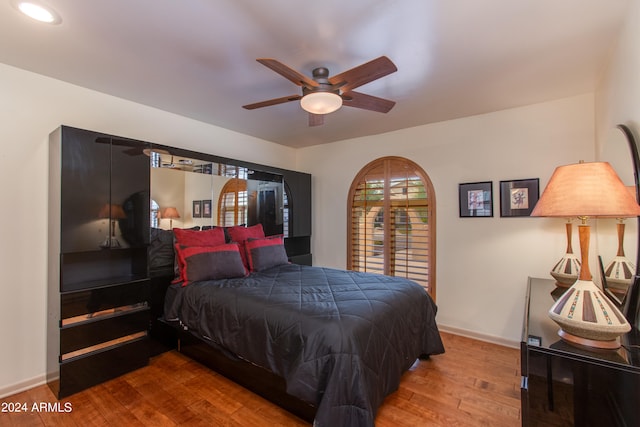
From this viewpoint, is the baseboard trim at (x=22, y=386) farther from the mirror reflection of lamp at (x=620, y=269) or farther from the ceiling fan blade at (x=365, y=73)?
the mirror reflection of lamp at (x=620, y=269)

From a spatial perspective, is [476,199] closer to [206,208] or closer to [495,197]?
[495,197]

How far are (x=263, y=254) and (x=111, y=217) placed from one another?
57.2 inches

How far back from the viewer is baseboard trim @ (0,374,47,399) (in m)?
2.20

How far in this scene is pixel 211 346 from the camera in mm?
2422

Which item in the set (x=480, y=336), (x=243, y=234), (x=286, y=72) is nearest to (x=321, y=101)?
(x=286, y=72)

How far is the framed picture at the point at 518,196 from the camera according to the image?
295 centimetres

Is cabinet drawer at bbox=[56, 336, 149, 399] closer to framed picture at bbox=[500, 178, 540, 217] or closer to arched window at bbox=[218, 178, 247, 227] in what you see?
arched window at bbox=[218, 178, 247, 227]

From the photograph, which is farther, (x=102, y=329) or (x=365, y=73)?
(x=102, y=329)

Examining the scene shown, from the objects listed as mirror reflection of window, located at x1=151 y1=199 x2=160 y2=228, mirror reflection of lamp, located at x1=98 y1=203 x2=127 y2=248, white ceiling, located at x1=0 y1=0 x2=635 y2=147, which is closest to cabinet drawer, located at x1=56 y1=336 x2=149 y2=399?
mirror reflection of lamp, located at x1=98 y1=203 x2=127 y2=248

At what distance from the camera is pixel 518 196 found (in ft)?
9.96

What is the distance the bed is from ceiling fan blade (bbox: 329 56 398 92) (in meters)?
1.52

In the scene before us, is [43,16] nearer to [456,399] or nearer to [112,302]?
[112,302]

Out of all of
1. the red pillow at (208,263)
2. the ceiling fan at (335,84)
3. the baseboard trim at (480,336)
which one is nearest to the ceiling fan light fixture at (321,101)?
the ceiling fan at (335,84)

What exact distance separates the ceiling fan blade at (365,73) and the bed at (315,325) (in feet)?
4.98
